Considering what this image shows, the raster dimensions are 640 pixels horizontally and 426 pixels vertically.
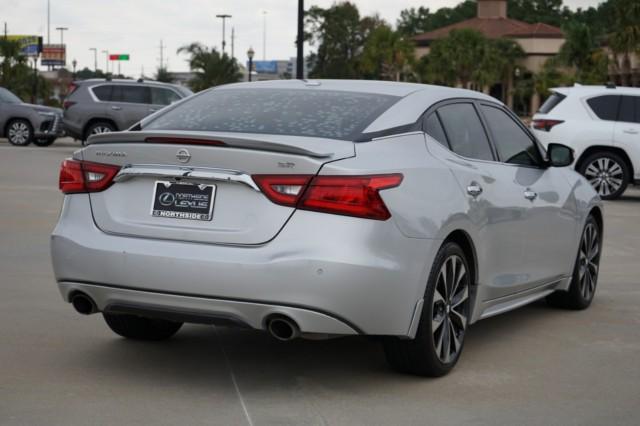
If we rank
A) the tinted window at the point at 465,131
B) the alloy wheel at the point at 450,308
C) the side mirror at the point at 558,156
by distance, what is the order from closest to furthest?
the alloy wheel at the point at 450,308, the tinted window at the point at 465,131, the side mirror at the point at 558,156

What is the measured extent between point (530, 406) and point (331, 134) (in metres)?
1.61

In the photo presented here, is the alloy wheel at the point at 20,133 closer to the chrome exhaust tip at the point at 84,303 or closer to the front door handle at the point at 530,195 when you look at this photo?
the front door handle at the point at 530,195

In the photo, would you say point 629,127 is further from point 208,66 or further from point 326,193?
point 208,66

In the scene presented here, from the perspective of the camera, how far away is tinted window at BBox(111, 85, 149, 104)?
28953 mm

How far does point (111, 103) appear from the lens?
2875 centimetres

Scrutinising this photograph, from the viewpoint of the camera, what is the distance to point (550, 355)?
22.7ft

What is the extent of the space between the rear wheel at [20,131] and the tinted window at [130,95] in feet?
11.7

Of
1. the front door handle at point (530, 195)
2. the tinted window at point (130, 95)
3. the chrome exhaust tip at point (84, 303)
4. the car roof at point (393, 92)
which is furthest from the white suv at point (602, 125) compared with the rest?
the chrome exhaust tip at point (84, 303)

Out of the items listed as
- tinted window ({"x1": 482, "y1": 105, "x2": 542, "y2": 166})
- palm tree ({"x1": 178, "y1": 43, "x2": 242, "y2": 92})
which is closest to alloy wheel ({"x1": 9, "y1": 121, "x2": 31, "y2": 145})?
tinted window ({"x1": 482, "y1": 105, "x2": 542, "y2": 166})

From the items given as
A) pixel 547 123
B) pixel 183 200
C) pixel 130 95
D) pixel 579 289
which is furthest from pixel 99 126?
pixel 183 200

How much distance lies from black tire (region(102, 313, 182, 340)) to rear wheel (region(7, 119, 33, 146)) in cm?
2536

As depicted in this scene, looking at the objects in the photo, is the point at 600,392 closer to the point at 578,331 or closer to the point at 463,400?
the point at 463,400

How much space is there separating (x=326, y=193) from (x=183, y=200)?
719 millimetres

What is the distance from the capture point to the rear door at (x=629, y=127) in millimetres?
18891
